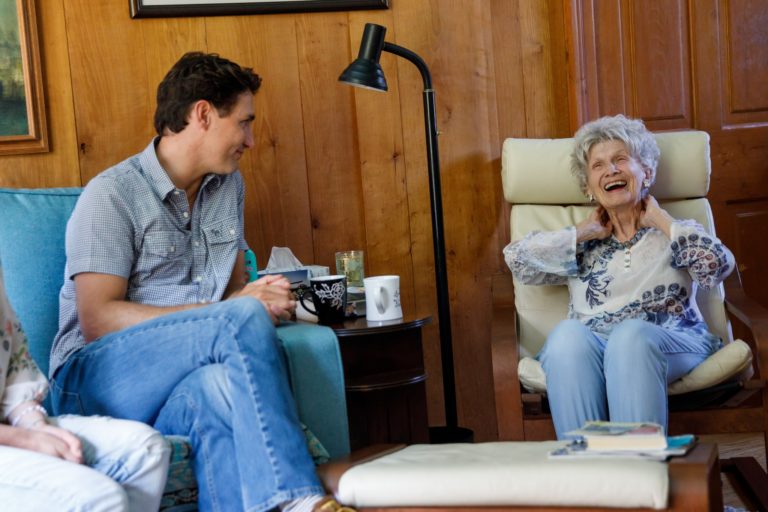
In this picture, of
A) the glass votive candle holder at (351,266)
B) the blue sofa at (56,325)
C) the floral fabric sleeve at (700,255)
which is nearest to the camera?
the blue sofa at (56,325)

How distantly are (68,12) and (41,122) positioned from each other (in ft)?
1.01

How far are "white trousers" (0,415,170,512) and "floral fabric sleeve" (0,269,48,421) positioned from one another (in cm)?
6

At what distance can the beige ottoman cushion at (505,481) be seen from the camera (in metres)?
1.38

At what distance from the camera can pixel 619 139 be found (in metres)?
2.40

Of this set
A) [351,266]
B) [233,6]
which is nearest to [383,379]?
[351,266]

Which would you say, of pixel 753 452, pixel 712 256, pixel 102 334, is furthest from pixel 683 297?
pixel 102 334

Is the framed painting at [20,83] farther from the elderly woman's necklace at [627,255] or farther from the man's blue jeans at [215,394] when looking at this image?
the elderly woman's necklace at [627,255]

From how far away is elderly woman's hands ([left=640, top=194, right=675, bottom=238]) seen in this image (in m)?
2.33

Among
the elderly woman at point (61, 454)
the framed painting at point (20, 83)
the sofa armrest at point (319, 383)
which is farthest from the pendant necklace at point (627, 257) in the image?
the framed painting at point (20, 83)

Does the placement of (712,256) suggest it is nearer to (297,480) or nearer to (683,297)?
(683,297)

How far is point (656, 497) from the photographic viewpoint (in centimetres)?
136

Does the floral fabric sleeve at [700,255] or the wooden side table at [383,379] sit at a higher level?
the floral fabric sleeve at [700,255]

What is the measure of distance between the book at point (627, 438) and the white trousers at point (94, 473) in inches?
27.3

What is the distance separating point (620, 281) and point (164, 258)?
1079 millimetres
